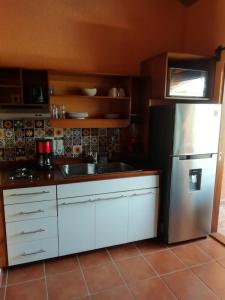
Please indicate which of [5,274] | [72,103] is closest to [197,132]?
[72,103]

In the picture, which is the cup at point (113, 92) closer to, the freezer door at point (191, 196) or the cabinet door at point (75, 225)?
the freezer door at point (191, 196)

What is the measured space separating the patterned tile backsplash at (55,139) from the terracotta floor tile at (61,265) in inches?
42.7

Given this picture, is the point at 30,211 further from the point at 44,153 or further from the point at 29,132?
the point at 29,132

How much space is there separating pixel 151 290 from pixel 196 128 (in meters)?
1.51

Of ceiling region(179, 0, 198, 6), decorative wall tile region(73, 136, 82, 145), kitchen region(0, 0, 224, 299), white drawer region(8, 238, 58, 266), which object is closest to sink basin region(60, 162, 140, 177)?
kitchen region(0, 0, 224, 299)

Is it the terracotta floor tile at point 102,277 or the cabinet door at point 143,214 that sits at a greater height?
the cabinet door at point 143,214

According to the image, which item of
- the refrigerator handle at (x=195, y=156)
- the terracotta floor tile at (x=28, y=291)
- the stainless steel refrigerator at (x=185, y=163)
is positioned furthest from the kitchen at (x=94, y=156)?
the refrigerator handle at (x=195, y=156)

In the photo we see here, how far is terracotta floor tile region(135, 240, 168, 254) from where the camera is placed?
2.42 m

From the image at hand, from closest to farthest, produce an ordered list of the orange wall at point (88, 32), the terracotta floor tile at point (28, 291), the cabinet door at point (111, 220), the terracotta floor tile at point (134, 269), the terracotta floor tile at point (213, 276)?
the terracotta floor tile at point (28, 291), the terracotta floor tile at point (213, 276), the terracotta floor tile at point (134, 269), the cabinet door at point (111, 220), the orange wall at point (88, 32)

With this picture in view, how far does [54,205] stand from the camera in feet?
6.73

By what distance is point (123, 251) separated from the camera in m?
2.38

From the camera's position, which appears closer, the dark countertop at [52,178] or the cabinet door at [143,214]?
the dark countertop at [52,178]

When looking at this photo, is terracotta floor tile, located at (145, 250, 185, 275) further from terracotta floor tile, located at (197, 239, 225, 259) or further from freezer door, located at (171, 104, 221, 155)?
freezer door, located at (171, 104, 221, 155)

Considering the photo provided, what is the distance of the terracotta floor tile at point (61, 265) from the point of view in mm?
2078
